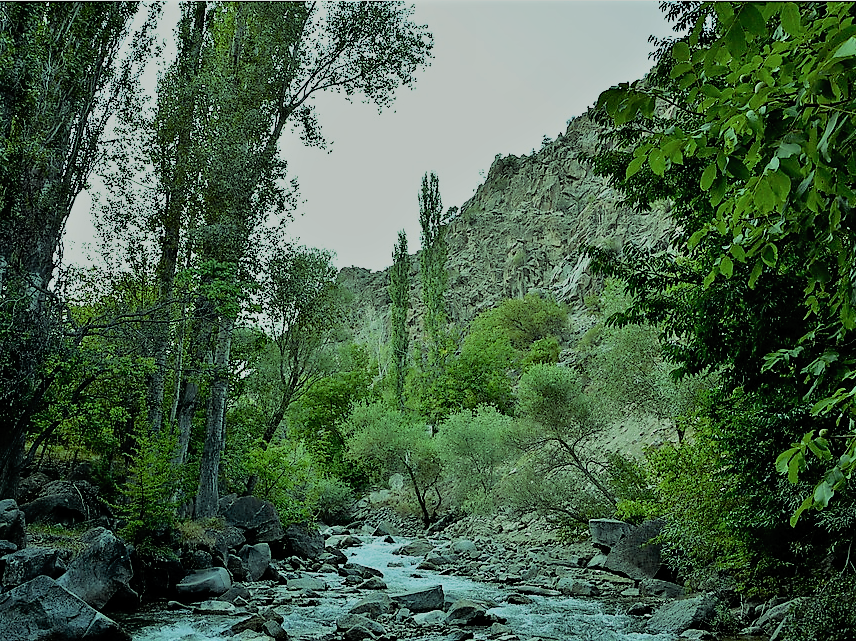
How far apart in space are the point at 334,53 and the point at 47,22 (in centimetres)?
865

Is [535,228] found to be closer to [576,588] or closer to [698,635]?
[576,588]

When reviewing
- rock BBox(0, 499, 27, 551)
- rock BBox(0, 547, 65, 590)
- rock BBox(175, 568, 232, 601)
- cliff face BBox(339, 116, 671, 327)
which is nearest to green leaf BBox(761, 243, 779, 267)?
rock BBox(0, 547, 65, 590)

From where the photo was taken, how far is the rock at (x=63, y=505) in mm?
13922

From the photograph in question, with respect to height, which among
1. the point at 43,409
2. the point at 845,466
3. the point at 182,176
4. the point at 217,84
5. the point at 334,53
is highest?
the point at 334,53

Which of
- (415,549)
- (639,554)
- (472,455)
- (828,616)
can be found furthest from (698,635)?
(472,455)

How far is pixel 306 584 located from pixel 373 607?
326cm

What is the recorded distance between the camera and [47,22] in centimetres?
1205

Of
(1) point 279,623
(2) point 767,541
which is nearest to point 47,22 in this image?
(1) point 279,623

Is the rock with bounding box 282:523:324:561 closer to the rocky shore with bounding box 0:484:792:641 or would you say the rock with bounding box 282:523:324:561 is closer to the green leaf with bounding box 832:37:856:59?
the rocky shore with bounding box 0:484:792:641

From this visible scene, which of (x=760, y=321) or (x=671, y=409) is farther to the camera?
(x=671, y=409)

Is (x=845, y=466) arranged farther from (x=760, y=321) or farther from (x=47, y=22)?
(x=47, y=22)

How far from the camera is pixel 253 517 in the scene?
17.2 m

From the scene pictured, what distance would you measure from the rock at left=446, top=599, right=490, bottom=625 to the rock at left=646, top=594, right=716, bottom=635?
277cm

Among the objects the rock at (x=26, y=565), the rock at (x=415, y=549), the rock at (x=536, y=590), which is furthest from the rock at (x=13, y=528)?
the rock at (x=415, y=549)
